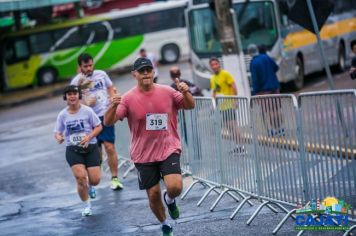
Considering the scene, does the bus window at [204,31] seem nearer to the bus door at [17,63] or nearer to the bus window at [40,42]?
the bus window at [40,42]

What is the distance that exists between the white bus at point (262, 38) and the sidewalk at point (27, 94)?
13.2 m

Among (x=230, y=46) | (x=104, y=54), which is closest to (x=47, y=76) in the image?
(x=104, y=54)

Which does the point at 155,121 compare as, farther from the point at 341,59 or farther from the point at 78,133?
the point at 341,59

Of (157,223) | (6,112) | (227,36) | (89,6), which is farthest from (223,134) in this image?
(89,6)

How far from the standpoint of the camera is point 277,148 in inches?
347

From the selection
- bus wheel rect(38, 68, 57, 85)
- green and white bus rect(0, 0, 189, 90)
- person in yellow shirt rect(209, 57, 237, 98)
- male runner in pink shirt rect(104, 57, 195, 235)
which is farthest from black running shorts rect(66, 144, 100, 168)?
bus wheel rect(38, 68, 57, 85)

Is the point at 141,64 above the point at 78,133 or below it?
above

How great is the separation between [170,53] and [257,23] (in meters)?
19.0

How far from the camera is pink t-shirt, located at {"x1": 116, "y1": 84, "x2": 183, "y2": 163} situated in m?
8.24

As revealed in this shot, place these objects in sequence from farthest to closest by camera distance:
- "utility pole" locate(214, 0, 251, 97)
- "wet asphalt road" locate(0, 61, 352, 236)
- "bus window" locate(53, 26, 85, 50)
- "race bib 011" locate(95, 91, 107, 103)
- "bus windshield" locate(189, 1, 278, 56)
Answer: "bus window" locate(53, 26, 85, 50)
"bus windshield" locate(189, 1, 278, 56)
"utility pole" locate(214, 0, 251, 97)
"race bib 011" locate(95, 91, 107, 103)
"wet asphalt road" locate(0, 61, 352, 236)

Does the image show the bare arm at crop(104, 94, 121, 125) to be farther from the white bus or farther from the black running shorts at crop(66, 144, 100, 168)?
the white bus

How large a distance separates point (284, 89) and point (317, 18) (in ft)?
43.3

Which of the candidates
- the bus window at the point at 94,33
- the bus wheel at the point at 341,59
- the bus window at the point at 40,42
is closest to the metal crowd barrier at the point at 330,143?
the bus wheel at the point at 341,59

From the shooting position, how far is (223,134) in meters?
10.2
